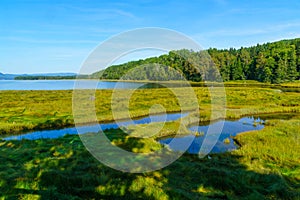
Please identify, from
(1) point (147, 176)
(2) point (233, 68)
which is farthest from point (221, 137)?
(2) point (233, 68)

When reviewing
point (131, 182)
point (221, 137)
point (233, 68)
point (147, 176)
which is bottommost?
point (221, 137)

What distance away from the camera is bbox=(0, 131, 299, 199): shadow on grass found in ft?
24.8

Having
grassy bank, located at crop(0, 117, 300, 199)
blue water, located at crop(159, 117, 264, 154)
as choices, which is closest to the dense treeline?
blue water, located at crop(159, 117, 264, 154)

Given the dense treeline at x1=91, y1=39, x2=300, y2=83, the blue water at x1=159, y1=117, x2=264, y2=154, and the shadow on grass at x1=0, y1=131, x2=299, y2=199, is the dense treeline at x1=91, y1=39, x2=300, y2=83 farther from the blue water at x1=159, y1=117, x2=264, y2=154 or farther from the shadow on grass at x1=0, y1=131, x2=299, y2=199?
the shadow on grass at x1=0, y1=131, x2=299, y2=199

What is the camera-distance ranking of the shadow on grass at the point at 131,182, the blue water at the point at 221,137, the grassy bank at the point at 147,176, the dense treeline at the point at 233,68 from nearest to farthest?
the shadow on grass at the point at 131,182, the grassy bank at the point at 147,176, the blue water at the point at 221,137, the dense treeline at the point at 233,68

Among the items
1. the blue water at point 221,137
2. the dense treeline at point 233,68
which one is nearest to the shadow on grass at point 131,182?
the blue water at point 221,137

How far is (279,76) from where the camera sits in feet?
358

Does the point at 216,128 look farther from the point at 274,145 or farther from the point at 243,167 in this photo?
the point at 243,167

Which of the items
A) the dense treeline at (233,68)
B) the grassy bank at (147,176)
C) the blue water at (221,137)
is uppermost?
the dense treeline at (233,68)

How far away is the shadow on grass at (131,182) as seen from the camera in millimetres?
7547

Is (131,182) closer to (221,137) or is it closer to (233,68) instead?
→ (221,137)

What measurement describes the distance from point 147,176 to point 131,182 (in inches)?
77.7

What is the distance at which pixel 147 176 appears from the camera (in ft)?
34.8

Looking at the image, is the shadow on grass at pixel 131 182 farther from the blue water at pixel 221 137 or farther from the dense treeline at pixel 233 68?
the dense treeline at pixel 233 68
